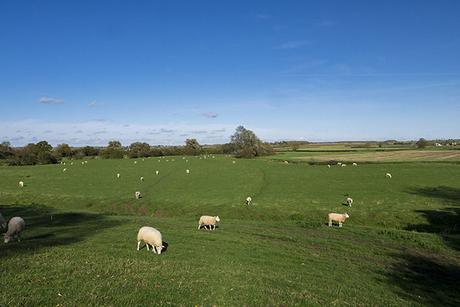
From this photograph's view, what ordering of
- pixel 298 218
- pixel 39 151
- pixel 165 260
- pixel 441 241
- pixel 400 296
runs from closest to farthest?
pixel 400 296, pixel 165 260, pixel 441 241, pixel 298 218, pixel 39 151

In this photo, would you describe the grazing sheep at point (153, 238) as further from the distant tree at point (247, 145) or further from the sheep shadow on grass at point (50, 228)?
the distant tree at point (247, 145)

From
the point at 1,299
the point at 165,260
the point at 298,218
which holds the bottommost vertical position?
the point at 298,218

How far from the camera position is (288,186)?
6319 cm

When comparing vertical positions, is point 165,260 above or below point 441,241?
above

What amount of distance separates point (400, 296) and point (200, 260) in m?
10.5

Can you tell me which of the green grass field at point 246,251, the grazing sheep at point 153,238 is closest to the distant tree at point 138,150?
the green grass field at point 246,251

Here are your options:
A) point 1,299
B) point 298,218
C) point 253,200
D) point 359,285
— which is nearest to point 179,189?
point 253,200

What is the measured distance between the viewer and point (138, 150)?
18150cm

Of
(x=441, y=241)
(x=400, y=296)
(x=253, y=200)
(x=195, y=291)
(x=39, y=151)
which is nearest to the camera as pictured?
(x=195, y=291)

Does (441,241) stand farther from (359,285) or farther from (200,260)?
(200,260)

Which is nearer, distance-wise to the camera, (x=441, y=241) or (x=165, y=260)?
(x=165, y=260)

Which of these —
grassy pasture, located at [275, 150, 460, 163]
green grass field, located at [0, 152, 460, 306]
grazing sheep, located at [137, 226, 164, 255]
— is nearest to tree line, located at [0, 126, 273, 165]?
grassy pasture, located at [275, 150, 460, 163]

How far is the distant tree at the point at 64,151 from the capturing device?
18670 cm

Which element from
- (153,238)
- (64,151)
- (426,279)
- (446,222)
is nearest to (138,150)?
(64,151)
